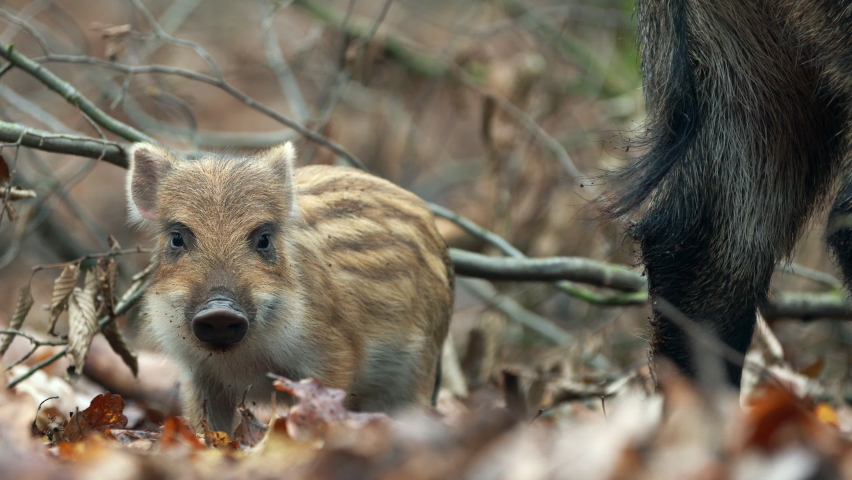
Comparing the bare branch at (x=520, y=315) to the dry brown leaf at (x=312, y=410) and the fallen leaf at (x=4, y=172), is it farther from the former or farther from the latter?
the dry brown leaf at (x=312, y=410)

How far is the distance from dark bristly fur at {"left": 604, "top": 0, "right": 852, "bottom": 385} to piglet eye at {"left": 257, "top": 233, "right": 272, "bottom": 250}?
1.32m

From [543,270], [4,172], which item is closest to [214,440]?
[4,172]

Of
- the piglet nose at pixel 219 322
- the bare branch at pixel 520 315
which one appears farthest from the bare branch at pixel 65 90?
the bare branch at pixel 520 315

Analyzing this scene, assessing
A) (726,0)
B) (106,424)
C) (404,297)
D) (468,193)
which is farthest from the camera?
(468,193)

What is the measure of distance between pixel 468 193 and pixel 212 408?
6.48 meters

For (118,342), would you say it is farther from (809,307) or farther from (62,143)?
(809,307)

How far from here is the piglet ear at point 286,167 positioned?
12.0 ft

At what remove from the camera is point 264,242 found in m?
3.45

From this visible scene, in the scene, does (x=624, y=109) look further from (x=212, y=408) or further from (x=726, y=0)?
(x=212, y=408)

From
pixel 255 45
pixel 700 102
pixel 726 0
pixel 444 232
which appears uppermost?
pixel 726 0

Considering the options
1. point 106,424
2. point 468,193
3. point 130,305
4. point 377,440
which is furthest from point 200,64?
point 377,440

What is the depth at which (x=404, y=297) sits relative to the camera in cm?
382

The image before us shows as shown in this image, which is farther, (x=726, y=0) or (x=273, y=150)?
(x=273, y=150)

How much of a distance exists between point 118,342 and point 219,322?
1009 millimetres
